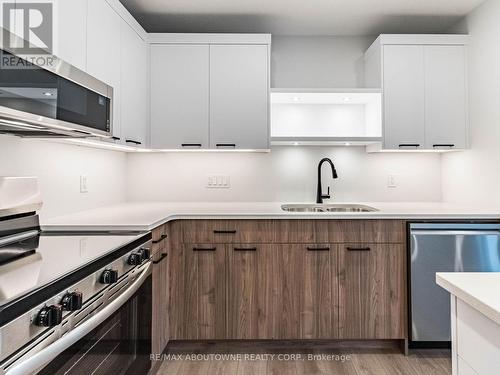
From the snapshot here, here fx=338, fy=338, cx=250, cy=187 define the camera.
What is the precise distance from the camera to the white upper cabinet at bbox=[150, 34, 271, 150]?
2643 millimetres

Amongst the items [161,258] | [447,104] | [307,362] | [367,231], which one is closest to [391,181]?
[447,104]

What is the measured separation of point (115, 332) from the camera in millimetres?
1371

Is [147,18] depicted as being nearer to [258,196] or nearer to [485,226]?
[258,196]

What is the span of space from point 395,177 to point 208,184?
5.44 ft

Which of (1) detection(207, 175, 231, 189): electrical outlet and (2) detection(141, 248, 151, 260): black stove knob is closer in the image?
(2) detection(141, 248, 151, 260): black stove knob

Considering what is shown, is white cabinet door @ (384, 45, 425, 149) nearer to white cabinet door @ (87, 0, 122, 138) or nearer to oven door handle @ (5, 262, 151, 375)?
white cabinet door @ (87, 0, 122, 138)

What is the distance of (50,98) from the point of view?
121 cm

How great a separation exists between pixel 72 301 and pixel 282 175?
2195 millimetres

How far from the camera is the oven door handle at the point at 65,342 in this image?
32.2 inches

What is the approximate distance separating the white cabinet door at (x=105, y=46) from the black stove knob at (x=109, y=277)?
1111mm

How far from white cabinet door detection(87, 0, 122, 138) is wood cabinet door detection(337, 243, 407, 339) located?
5.81ft

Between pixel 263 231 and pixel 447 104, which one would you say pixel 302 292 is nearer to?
pixel 263 231

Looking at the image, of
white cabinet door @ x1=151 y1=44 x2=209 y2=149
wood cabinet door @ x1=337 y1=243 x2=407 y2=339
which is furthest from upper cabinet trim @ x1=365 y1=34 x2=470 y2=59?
wood cabinet door @ x1=337 y1=243 x2=407 y2=339

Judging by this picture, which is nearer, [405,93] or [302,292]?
[302,292]
